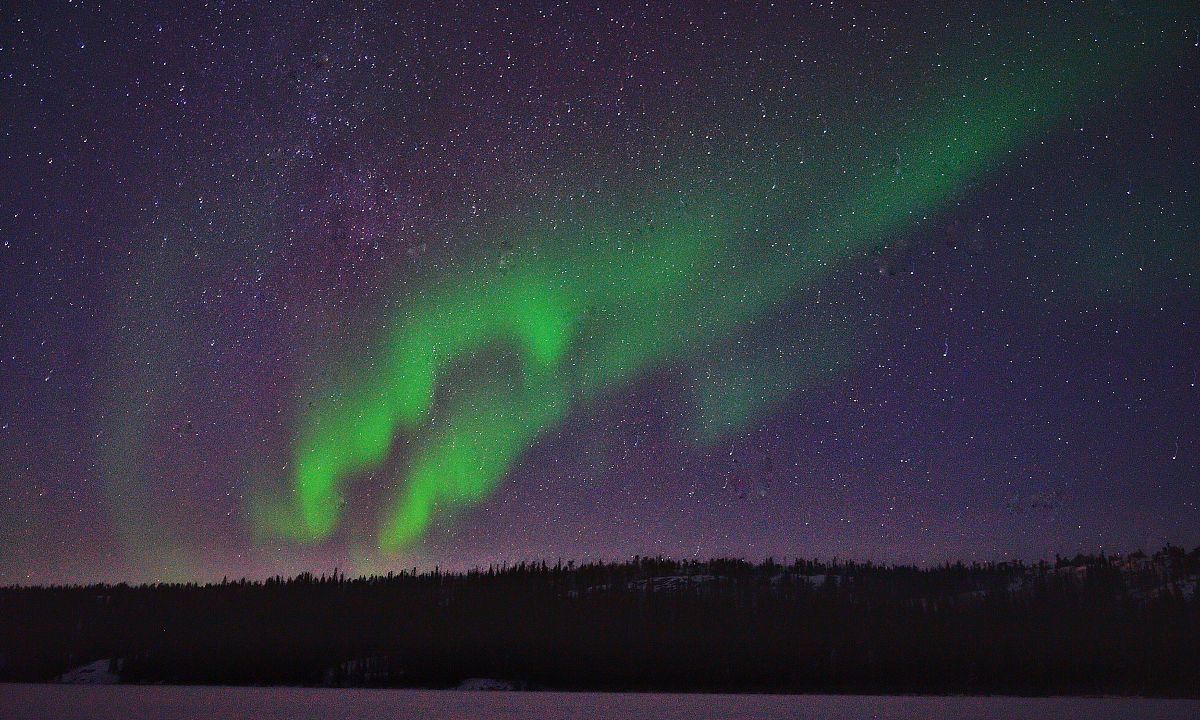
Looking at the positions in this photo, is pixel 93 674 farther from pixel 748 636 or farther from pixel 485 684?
pixel 748 636

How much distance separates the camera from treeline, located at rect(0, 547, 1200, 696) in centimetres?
14775

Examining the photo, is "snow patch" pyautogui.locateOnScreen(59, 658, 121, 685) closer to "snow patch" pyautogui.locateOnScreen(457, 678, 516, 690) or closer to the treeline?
the treeline

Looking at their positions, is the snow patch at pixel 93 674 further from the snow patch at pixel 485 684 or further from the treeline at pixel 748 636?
the snow patch at pixel 485 684

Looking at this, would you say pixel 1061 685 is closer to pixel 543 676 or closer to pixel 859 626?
pixel 859 626

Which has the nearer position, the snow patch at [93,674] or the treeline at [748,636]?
the treeline at [748,636]

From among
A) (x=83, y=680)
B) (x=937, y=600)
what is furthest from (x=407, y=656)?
(x=937, y=600)

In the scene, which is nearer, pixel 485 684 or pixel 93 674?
pixel 485 684

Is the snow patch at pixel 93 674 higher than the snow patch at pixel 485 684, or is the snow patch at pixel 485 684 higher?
the snow patch at pixel 93 674

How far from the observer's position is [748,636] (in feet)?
541

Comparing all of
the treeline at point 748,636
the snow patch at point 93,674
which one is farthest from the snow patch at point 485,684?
the snow patch at point 93,674

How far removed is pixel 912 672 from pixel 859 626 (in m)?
12.3

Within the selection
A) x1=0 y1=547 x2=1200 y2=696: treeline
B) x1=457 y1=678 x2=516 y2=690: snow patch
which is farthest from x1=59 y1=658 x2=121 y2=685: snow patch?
x1=457 y1=678 x2=516 y2=690: snow patch

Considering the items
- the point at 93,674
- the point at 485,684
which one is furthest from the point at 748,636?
the point at 93,674

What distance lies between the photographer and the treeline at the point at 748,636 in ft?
485
